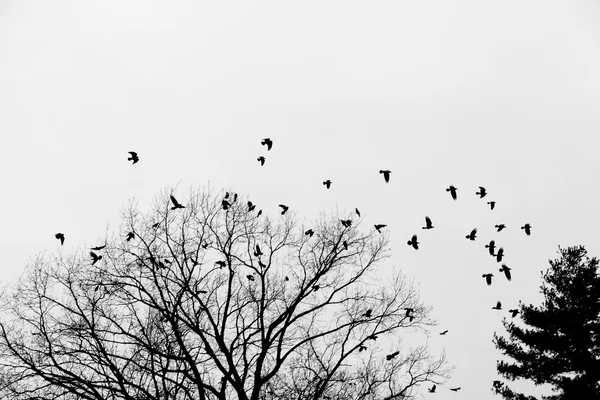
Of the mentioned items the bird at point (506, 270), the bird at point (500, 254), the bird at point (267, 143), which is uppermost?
the bird at point (267, 143)

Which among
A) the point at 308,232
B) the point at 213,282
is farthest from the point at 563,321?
the point at 213,282

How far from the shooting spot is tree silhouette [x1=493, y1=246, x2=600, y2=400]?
19719 millimetres

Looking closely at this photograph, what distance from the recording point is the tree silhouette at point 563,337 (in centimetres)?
1972

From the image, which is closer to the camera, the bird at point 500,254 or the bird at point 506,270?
the bird at point 506,270

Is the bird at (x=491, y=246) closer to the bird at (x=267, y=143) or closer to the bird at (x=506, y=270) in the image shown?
the bird at (x=506, y=270)

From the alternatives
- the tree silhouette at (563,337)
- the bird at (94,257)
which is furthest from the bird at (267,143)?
the tree silhouette at (563,337)

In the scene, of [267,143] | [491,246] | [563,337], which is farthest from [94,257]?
[563,337]

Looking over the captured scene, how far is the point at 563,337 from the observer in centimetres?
2041

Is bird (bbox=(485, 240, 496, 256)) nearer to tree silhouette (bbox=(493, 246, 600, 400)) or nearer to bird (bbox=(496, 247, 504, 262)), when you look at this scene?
bird (bbox=(496, 247, 504, 262))

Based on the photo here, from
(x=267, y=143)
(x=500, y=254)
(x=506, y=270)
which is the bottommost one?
(x=506, y=270)

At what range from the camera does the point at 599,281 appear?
2123 cm

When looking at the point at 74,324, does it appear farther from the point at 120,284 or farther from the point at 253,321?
the point at 253,321

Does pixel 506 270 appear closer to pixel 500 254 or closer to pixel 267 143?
pixel 500 254

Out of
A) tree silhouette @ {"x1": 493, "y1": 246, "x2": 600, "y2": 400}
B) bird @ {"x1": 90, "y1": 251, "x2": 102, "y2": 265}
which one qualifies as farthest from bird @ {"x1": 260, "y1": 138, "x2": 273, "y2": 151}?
tree silhouette @ {"x1": 493, "y1": 246, "x2": 600, "y2": 400}
